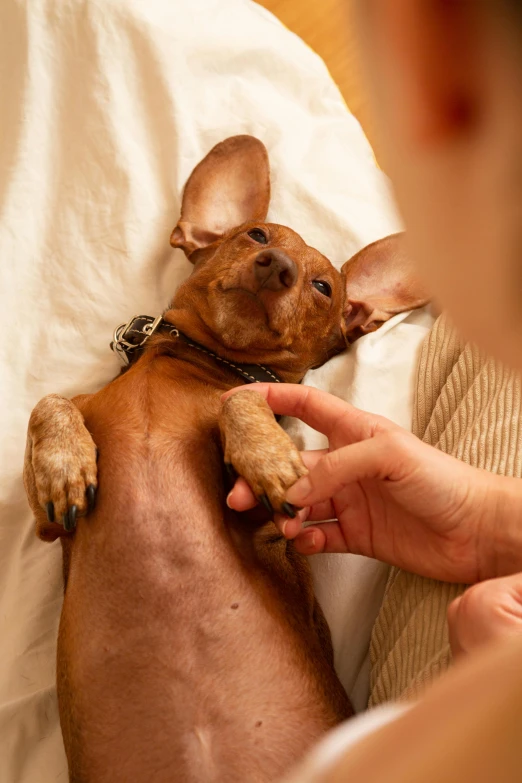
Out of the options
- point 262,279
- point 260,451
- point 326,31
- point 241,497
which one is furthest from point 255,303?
point 326,31

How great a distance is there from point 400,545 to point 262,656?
0.50 meters

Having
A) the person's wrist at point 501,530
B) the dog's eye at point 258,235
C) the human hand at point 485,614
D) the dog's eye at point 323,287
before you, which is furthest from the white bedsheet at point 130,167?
the human hand at point 485,614

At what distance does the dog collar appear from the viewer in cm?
232

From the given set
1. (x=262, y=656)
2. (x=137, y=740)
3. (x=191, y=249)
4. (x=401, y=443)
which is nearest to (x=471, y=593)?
(x=401, y=443)

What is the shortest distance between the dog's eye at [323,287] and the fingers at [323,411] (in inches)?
25.4

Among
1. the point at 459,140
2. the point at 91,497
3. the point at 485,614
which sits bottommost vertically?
the point at 91,497

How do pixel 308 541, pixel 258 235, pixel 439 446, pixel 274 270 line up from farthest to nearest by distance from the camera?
pixel 258 235, pixel 274 270, pixel 439 446, pixel 308 541

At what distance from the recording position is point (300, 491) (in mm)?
1687

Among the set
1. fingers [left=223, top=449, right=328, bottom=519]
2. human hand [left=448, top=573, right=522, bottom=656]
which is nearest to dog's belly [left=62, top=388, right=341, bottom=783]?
fingers [left=223, top=449, right=328, bottom=519]

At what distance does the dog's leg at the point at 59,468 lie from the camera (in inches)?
68.8

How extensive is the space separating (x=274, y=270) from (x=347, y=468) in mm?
874

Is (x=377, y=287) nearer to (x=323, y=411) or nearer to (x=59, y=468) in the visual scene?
(x=323, y=411)

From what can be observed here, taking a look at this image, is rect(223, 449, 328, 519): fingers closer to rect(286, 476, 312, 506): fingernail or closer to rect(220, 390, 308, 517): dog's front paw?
rect(220, 390, 308, 517): dog's front paw

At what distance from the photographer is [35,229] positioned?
2668 millimetres
